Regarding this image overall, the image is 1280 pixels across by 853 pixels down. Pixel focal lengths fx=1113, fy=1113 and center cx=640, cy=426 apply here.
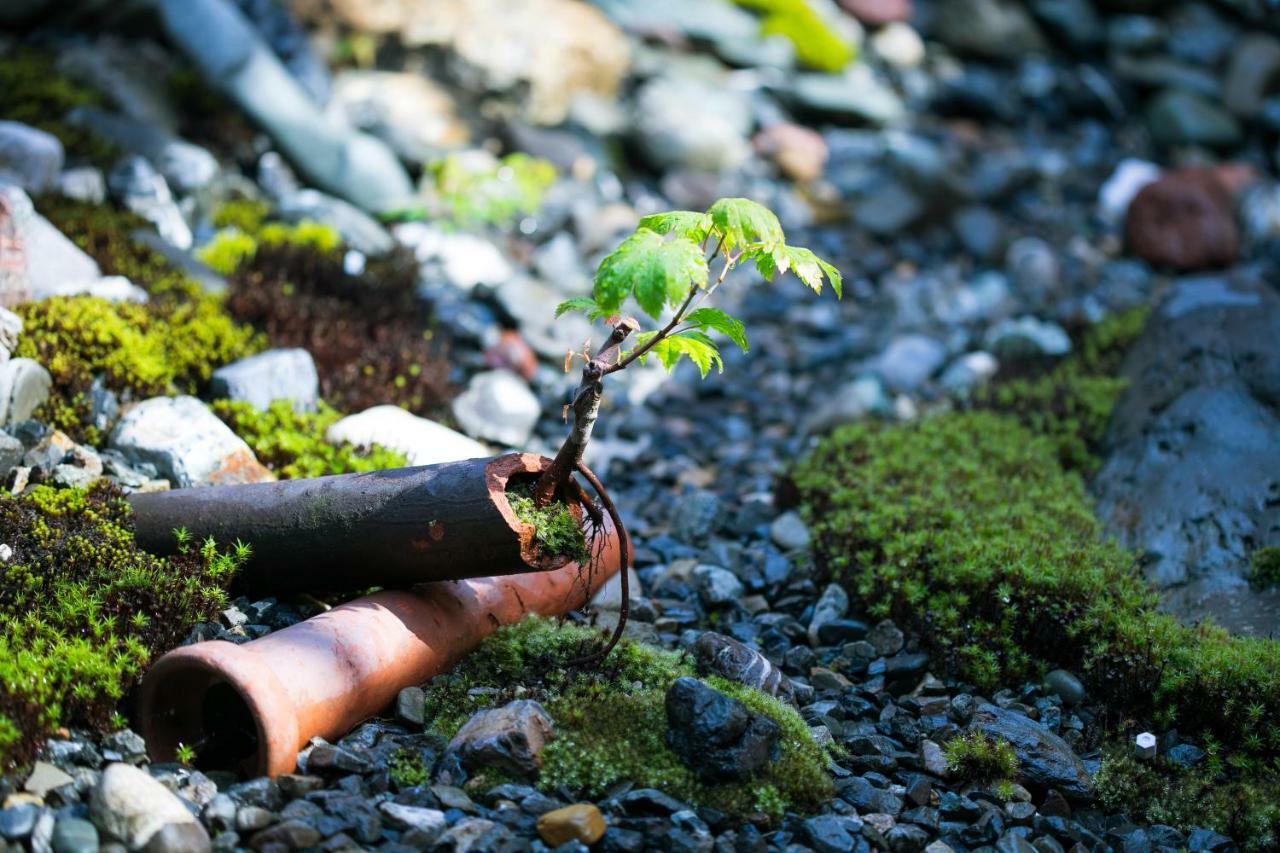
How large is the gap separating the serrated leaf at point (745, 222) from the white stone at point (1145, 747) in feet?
9.05

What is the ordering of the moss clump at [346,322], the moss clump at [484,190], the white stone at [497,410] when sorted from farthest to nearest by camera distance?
the moss clump at [484,190] → the white stone at [497,410] → the moss clump at [346,322]

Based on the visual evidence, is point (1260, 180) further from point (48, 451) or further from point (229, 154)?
point (48, 451)

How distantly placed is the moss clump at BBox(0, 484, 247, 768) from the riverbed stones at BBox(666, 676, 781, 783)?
2052 millimetres

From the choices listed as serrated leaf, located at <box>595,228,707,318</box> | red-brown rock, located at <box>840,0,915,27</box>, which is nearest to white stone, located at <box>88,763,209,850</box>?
serrated leaf, located at <box>595,228,707,318</box>

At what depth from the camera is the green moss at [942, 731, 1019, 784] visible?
4637 millimetres

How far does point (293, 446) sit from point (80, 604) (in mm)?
1732

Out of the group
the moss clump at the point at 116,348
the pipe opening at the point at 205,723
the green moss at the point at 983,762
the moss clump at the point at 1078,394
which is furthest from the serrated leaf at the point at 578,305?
the moss clump at the point at 1078,394

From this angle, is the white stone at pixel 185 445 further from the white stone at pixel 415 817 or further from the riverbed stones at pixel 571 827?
the riverbed stones at pixel 571 827

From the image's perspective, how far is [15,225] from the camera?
6.38 m

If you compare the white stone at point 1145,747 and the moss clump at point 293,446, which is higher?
the moss clump at point 293,446

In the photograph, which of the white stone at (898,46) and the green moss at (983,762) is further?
the white stone at (898,46)

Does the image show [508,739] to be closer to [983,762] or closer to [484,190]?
[983,762]

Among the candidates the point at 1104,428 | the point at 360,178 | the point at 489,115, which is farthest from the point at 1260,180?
the point at 360,178

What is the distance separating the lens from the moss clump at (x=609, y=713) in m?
4.23
